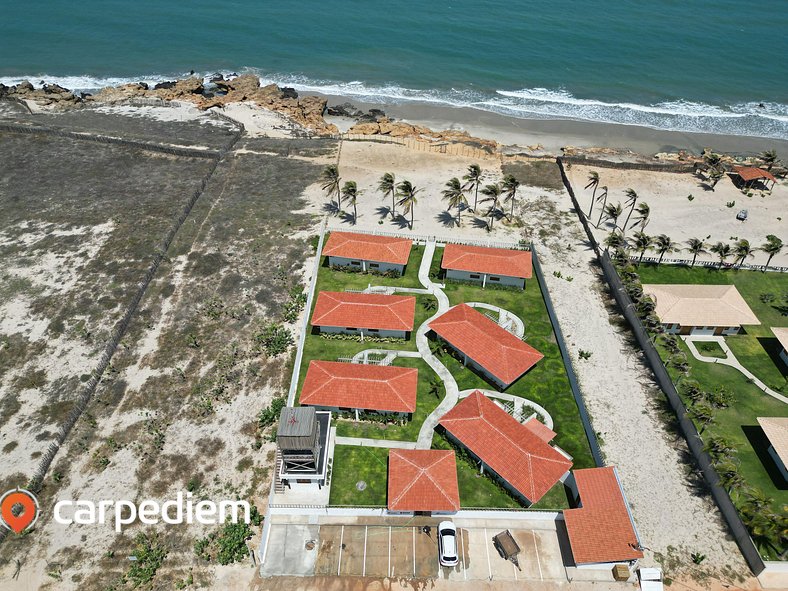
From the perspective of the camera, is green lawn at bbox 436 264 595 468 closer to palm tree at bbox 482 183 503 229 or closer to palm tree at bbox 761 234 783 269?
palm tree at bbox 482 183 503 229

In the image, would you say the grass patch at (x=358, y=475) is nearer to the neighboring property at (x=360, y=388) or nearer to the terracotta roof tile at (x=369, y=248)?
the neighboring property at (x=360, y=388)

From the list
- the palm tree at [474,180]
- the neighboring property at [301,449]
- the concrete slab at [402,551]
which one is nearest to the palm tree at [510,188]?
the palm tree at [474,180]

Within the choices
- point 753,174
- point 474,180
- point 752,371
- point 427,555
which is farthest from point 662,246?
point 427,555

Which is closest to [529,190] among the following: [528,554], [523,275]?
[523,275]

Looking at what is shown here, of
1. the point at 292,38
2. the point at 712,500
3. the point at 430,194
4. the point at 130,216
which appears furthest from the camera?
the point at 292,38

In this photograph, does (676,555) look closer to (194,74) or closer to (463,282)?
(463,282)

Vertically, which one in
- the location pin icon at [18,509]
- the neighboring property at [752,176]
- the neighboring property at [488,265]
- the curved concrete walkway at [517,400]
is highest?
the neighboring property at [752,176]

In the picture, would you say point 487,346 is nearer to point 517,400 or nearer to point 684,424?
point 517,400
